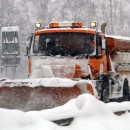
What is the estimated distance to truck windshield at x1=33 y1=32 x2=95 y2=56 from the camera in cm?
1266

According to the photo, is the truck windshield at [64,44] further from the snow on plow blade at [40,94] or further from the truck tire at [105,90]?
the snow on plow blade at [40,94]

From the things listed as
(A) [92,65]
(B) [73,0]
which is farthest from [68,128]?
(B) [73,0]

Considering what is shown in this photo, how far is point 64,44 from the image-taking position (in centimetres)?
1282

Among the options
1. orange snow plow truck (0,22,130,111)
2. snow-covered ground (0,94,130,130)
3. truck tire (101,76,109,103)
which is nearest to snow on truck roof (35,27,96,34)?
orange snow plow truck (0,22,130,111)

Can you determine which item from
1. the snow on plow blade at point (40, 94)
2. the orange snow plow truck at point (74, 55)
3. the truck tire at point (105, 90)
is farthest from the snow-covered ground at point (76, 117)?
the truck tire at point (105, 90)

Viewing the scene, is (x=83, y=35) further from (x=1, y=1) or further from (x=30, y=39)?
(x=1, y=1)

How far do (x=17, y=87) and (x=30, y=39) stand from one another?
A: 3037mm

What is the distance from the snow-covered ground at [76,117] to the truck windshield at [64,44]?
5.95 meters

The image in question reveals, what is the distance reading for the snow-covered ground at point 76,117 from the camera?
4.40 m

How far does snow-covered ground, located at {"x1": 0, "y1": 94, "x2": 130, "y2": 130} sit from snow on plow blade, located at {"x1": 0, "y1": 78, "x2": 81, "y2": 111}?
134 inches

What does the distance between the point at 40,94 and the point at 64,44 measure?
2.97 meters

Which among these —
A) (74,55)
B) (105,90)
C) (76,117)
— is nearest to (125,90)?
(105,90)

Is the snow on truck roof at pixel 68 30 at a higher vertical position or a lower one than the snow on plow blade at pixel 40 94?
higher

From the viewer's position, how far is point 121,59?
50.0 feet
